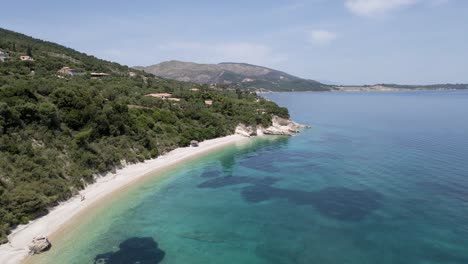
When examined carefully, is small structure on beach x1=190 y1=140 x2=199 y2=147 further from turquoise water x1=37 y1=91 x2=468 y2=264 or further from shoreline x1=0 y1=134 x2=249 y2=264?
turquoise water x1=37 y1=91 x2=468 y2=264

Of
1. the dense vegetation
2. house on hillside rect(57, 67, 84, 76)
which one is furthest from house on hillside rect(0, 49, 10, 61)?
the dense vegetation

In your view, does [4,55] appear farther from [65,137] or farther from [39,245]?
[39,245]

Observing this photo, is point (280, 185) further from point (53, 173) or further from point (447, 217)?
point (53, 173)

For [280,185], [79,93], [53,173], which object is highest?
[79,93]

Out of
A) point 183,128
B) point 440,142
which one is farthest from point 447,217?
point 183,128

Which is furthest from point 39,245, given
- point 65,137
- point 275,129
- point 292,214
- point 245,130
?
point 275,129

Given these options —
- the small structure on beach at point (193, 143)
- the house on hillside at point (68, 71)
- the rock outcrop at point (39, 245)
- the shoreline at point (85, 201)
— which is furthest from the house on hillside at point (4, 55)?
the rock outcrop at point (39, 245)
